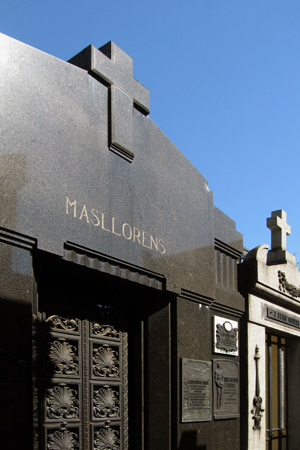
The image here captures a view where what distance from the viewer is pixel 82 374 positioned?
646 cm

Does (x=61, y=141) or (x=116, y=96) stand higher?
(x=116, y=96)

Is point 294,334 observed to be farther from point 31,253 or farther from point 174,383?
point 31,253

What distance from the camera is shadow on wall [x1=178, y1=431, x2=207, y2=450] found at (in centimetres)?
714

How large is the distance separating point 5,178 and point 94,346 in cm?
263

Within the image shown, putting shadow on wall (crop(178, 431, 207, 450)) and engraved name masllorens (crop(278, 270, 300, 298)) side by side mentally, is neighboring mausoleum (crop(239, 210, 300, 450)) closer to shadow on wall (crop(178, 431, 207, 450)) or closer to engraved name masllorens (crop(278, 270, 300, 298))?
engraved name masllorens (crop(278, 270, 300, 298))

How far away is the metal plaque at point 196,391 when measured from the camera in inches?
288

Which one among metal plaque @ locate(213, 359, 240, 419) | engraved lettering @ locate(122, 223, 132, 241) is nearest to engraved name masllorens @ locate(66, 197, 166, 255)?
engraved lettering @ locate(122, 223, 132, 241)

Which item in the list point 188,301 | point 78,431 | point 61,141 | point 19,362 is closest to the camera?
point 19,362

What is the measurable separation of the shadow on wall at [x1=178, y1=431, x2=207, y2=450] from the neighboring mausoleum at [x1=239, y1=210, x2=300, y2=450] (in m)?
1.80

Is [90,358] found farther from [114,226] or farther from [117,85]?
[117,85]

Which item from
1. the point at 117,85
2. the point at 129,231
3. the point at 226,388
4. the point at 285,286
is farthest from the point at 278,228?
the point at 117,85

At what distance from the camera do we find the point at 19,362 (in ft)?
16.1

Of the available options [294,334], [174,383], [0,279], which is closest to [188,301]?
[174,383]

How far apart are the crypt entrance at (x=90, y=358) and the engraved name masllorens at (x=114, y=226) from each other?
51cm
